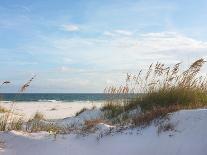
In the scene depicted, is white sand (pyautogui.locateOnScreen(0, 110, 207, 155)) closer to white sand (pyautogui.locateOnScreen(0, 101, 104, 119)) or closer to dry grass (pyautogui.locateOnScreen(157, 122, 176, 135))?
dry grass (pyautogui.locateOnScreen(157, 122, 176, 135))

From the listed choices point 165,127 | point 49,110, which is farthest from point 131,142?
point 49,110

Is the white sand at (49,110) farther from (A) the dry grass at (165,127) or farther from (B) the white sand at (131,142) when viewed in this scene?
(A) the dry grass at (165,127)

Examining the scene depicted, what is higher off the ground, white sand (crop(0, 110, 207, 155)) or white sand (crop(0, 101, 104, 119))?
white sand (crop(0, 101, 104, 119))

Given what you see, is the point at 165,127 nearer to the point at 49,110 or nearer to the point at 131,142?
the point at 131,142

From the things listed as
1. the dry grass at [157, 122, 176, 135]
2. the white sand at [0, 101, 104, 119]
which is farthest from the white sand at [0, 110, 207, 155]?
the white sand at [0, 101, 104, 119]

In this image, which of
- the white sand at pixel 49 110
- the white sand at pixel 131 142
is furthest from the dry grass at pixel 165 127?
the white sand at pixel 49 110

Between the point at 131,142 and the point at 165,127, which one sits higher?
the point at 165,127

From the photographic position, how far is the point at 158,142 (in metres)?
6.32

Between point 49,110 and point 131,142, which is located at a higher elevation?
point 49,110

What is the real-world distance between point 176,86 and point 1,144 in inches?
202

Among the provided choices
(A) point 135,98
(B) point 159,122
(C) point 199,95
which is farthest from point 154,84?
(B) point 159,122

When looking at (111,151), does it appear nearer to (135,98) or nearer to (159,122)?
(159,122)

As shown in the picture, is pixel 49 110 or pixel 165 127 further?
pixel 49 110

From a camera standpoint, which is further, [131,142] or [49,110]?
[49,110]
